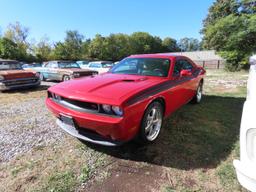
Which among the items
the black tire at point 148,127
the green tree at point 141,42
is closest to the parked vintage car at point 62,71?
the black tire at point 148,127

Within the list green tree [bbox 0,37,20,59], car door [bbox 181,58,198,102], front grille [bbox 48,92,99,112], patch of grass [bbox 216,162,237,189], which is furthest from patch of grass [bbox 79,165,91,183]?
green tree [bbox 0,37,20,59]

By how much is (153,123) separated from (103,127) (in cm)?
107

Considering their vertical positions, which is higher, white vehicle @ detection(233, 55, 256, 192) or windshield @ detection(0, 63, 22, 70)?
windshield @ detection(0, 63, 22, 70)

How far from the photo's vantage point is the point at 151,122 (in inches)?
125

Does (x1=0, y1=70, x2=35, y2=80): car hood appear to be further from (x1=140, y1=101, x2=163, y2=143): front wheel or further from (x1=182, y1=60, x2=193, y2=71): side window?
(x1=140, y1=101, x2=163, y2=143): front wheel

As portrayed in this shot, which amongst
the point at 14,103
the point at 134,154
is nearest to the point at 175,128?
the point at 134,154

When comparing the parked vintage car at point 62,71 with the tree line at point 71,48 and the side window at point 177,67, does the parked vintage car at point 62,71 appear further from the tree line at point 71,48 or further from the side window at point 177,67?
the tree line at point 71,48

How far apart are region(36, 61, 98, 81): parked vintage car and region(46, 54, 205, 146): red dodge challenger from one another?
6.23m

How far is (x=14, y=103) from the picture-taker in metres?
6.17

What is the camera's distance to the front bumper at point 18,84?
301 inches

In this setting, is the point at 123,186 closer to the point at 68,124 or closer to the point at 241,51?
the point at 68,124

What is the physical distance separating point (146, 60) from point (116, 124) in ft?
7.16

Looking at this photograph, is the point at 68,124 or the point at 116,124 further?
the point at 68,124

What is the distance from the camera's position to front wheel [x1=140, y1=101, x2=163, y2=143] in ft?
9.42
